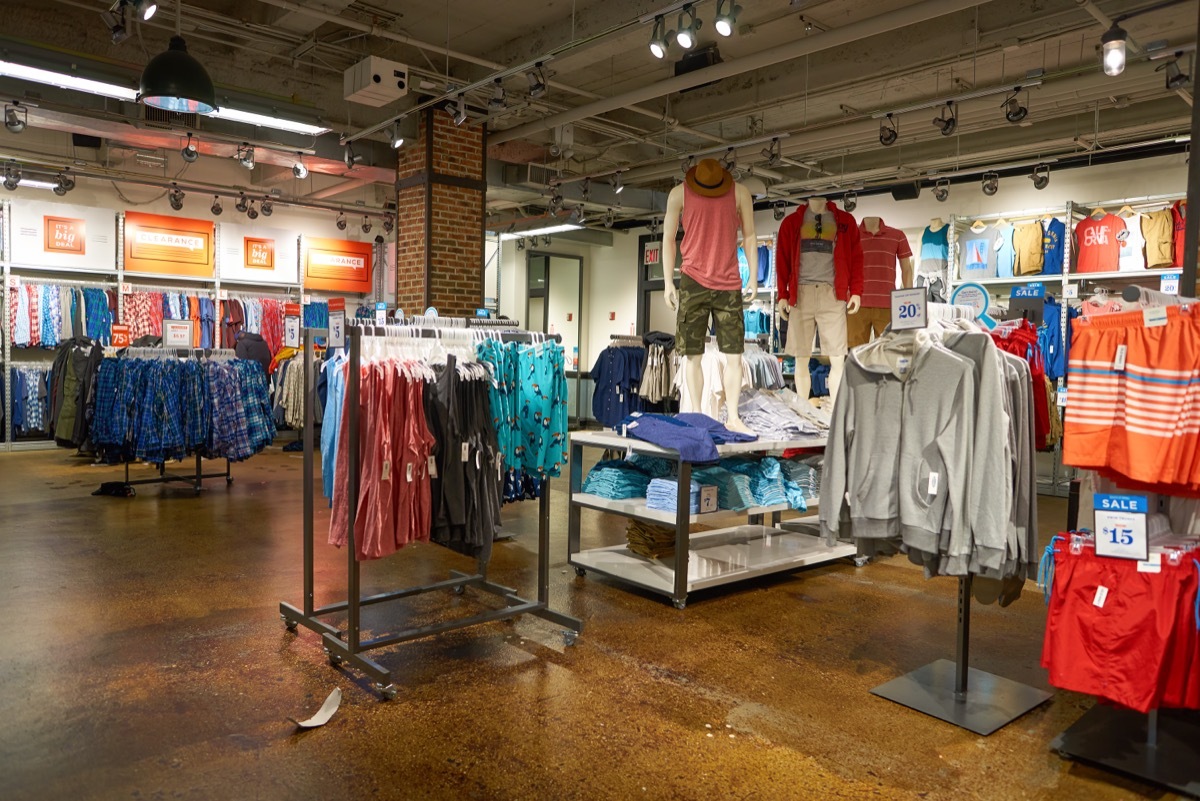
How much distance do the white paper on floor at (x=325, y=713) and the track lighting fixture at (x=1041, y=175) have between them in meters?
9.22

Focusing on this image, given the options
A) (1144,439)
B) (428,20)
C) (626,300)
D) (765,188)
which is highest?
(428,20)

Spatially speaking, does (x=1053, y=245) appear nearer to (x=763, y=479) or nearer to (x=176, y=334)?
(x=763, y=479)

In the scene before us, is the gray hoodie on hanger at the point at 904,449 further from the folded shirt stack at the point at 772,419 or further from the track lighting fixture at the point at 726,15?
the track lighting fixture at the point at 726,15

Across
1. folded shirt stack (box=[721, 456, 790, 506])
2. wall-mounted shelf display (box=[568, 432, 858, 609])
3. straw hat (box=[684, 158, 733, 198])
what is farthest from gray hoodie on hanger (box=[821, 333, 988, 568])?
straw hat (box=[684, 158, 733, 198])

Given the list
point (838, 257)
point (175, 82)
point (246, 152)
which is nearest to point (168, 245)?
point (246, 152)

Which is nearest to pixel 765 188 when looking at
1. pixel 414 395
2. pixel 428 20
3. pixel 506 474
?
pixel 428 20

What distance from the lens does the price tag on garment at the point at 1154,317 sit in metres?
2.70

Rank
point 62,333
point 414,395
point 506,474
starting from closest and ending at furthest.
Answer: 1. point 414,395
2. point 506,474
3. point 62,333

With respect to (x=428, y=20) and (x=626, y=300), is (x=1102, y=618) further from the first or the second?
(x=626, y=300)

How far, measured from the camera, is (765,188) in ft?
39.2

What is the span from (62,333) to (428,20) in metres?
7.38

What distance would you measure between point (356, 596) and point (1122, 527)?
2.89 m

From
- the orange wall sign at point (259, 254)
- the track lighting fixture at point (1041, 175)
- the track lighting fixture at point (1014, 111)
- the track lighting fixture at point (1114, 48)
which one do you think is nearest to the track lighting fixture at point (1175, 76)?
the track lighting fixture at point (1014, 111)

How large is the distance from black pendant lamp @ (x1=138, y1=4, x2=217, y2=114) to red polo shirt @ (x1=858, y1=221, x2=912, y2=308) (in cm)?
506
